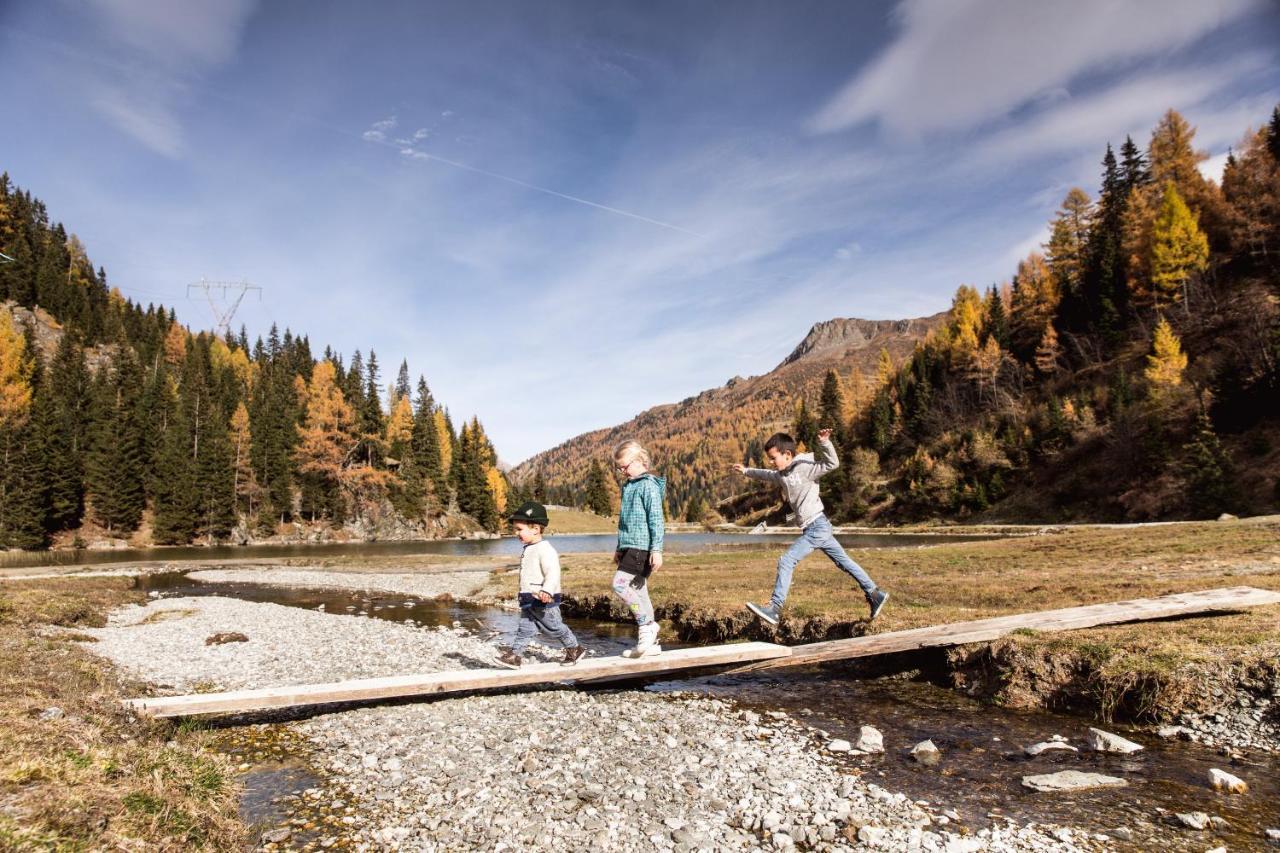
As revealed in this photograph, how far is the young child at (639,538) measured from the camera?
1078cm

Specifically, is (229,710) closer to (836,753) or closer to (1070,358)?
(836,753)

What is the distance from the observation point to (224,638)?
17.2m

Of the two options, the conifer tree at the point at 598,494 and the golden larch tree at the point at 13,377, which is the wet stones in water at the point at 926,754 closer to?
the golden larch tree at the point at 13,377

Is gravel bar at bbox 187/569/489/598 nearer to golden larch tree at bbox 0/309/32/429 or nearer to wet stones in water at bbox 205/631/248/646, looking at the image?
wet stones in water at bbox 205/631/248/646

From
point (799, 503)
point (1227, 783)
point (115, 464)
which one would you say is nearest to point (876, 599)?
point (799, 503)

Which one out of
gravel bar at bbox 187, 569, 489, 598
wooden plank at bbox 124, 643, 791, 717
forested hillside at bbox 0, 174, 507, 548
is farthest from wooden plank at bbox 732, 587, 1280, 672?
forested hillside at bbox 0, 174, 507, 548

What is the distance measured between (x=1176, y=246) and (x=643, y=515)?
116954 millimetres

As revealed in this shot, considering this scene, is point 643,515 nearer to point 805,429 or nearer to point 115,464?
point 115,464

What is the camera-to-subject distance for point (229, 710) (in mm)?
9320

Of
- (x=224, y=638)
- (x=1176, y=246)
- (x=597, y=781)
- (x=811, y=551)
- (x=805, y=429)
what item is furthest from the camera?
(x=805, y=429)

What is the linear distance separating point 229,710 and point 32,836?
5781 mm

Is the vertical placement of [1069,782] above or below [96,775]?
below

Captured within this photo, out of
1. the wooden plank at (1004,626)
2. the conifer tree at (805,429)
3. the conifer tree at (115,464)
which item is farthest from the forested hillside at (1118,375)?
the conifer tree at (115,464)

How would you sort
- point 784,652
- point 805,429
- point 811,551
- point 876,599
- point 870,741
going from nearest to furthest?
point 870,741
point 784,652
point 811,551
point 876,599
point 805,429
